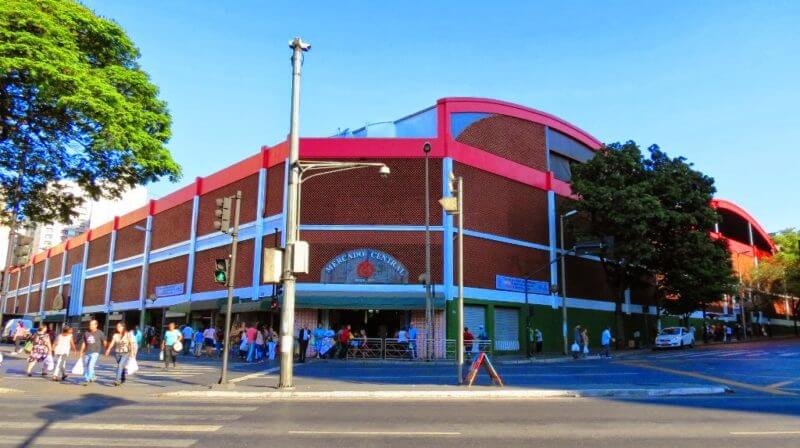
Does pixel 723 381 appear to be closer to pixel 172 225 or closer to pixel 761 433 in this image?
pixel 761 433

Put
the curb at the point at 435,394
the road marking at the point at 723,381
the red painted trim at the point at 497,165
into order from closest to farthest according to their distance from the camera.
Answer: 1. the curb at the point at 435,394
2. the road marking at the point at 723,381
3. the red painted trim at the point at 497,165

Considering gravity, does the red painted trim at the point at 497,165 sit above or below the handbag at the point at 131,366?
above

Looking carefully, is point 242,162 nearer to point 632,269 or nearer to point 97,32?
point 97,32

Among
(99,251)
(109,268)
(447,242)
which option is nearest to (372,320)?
(447,242)

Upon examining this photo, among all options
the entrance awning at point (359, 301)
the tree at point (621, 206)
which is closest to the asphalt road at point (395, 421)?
the entrance awning at point (359, 301)

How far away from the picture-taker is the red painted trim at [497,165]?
32.8 metres

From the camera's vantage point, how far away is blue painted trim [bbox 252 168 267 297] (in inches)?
1316

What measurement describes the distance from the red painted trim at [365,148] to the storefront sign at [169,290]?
605 inches

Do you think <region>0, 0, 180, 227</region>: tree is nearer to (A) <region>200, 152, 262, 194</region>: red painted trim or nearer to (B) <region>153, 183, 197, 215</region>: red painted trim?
(A) <region>200, 152, 262, 194</region>: red painted trim

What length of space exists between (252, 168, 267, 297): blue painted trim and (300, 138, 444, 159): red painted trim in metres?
3.91

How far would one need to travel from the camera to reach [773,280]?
58.8 meters

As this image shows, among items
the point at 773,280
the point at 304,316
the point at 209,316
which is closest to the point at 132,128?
the point at 304,316

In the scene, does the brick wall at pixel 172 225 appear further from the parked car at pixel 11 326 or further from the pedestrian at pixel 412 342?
the pedestrian at pixel 412 342

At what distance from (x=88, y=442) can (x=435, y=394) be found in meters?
7.51
